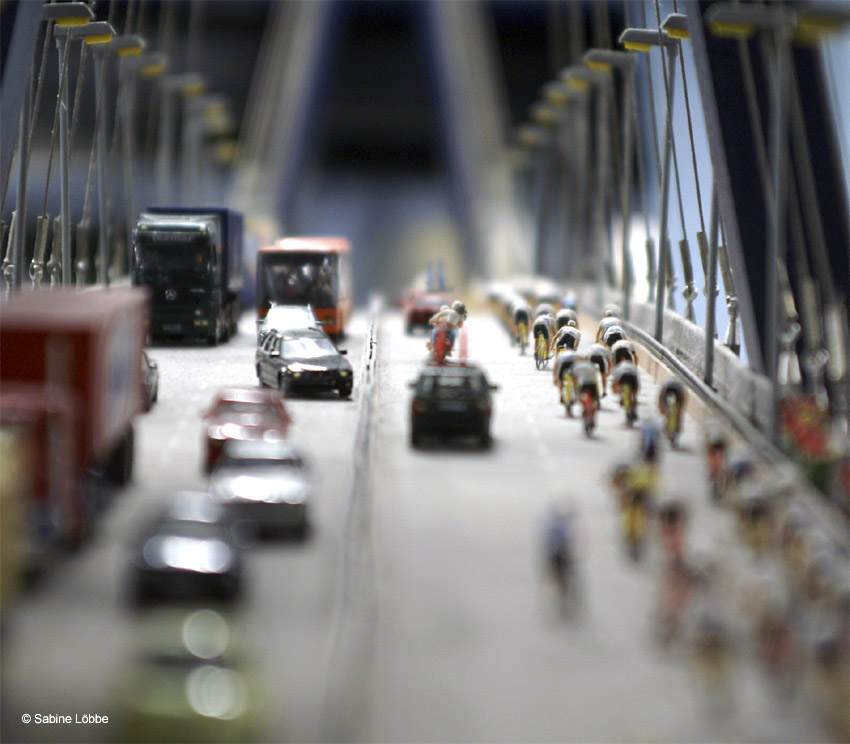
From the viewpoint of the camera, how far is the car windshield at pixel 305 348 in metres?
34.8

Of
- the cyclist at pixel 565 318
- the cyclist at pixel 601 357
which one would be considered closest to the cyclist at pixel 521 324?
the cyclist at pixel 565 318

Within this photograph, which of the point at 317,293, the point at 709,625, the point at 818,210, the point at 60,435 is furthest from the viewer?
the point at 317,293

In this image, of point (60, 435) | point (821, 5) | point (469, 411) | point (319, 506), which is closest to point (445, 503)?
point (319, 506)

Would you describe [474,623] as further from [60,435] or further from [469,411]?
[469,411]

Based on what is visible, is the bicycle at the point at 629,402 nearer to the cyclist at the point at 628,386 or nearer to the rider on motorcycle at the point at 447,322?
the cyclist at the point at 628,386

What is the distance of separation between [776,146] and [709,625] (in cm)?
1162

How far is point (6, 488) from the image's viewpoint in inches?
722

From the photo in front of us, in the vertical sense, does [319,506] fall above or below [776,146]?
below

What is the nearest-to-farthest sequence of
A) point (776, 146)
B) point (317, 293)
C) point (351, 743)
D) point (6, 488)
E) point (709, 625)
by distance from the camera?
point (351, 743)
point (709, 625)
point (6, 488)
point (776, 146)
point (317, 293)

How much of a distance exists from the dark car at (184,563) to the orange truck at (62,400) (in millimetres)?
1467

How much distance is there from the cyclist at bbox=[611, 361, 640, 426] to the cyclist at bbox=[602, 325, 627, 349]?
449 centimetres

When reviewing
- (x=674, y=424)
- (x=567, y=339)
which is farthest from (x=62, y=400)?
(x=567, y=339)

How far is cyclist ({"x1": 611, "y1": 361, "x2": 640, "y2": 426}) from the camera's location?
29203 mm

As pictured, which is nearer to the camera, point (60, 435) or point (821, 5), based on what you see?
point (60, 435)
